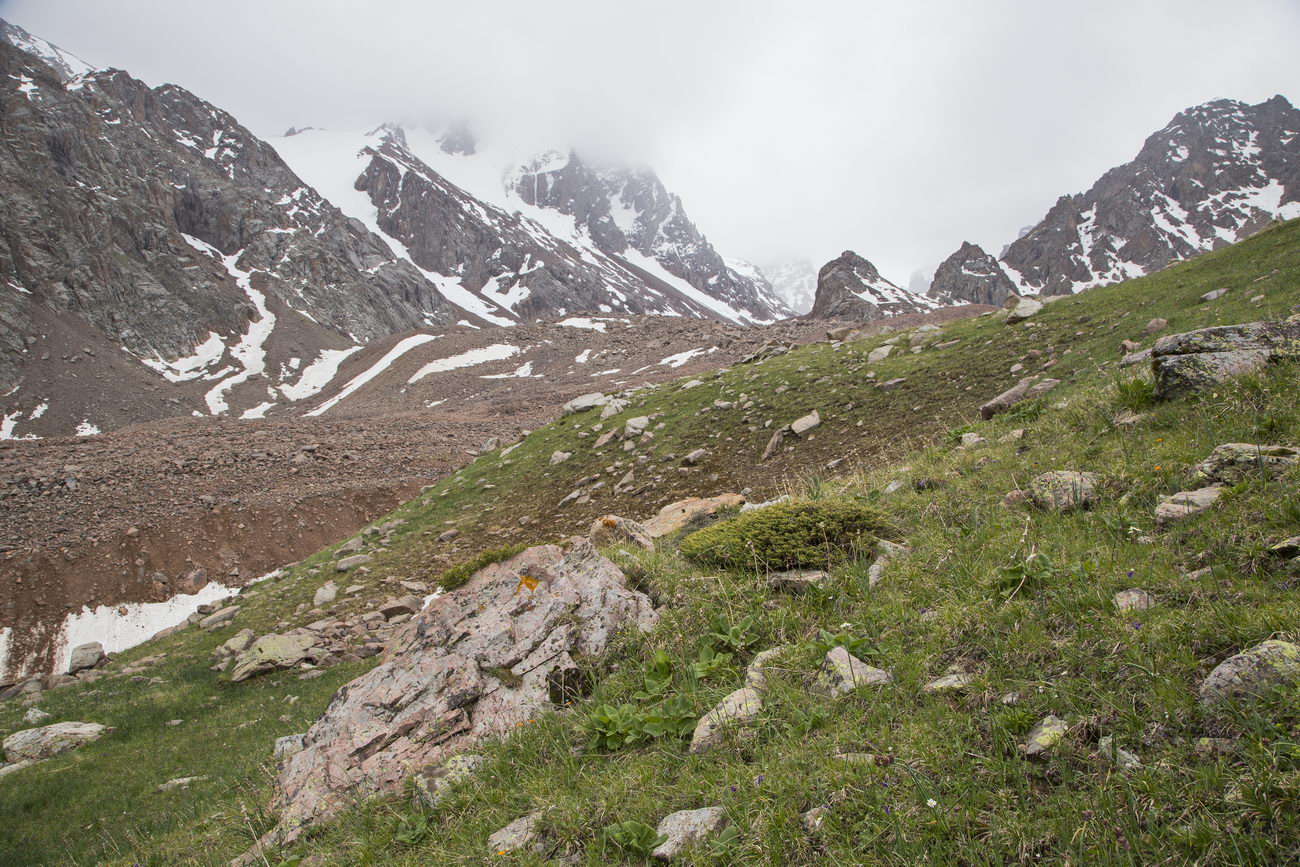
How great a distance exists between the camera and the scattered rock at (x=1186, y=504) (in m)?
4.74

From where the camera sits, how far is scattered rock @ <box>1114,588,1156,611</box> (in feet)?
12.7

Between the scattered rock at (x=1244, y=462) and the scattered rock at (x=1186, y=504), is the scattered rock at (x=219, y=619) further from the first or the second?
the scattered rock at (x=1244, y=462)

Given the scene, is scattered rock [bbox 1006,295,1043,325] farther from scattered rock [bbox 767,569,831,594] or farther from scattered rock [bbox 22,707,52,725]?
scattered rock [bbox 22,707,52,725]

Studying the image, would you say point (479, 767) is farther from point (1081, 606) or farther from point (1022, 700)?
point (1081, 606)

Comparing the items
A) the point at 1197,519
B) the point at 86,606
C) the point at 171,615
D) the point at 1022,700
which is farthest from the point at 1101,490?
the point at 86,606

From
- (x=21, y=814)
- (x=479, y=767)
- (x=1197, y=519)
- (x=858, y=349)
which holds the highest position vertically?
(x=858, y=349)

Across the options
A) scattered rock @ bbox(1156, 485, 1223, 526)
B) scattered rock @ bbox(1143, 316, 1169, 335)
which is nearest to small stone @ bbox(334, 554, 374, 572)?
scattered rock @ bbox(1156, 485, 1223, 526)

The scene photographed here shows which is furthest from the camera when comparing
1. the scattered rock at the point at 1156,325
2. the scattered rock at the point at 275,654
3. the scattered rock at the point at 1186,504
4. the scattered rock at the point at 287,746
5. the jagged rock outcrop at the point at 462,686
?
the scattered rock at the point at 1156,325

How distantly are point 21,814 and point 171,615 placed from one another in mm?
12322

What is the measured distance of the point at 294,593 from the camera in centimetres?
1589

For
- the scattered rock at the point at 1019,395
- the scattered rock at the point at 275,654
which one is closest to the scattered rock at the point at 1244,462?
the scattered rock at the point at 1019,395

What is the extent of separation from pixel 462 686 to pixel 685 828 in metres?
3.58

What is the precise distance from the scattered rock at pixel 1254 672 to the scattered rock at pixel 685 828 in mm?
2702

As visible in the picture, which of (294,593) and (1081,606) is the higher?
(1081,606)
